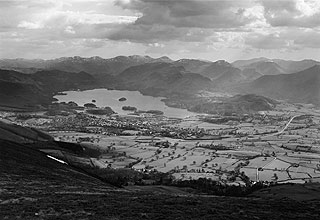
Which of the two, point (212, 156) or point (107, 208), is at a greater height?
point (107, 208)

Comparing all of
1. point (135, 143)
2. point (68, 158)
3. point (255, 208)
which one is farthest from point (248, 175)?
point (255, 208)

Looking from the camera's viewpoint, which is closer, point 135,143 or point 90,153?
point 90,153

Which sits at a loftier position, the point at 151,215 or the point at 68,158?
the point at 151,215

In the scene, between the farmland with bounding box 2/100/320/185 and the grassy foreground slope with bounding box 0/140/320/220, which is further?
the farmland with bounding box 2/100/320/185

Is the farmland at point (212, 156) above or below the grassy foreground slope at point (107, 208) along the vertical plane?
below

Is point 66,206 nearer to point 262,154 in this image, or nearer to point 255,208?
point 255,208

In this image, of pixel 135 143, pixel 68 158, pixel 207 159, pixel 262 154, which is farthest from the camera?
pixel 135 143

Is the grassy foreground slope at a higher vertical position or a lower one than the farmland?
higher

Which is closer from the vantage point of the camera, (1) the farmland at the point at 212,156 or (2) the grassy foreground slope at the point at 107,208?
(2) the grassy foreground slope at the point at 107,208

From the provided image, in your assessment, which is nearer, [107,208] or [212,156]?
[107,208]

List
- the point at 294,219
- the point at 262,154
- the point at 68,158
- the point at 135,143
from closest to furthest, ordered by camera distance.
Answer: the point at 294,219 < the point at 68,158 < the point at 262,154 < the point at 135,143
